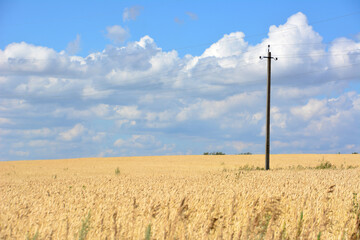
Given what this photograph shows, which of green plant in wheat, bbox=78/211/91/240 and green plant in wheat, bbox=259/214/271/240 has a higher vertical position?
green plant in wheat, bbox=78/211/91/240

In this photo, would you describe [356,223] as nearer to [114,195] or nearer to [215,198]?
[215,198]

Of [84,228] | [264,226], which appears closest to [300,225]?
[264,226]

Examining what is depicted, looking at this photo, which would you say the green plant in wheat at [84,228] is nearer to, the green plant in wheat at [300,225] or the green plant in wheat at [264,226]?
the green plant in wheat at [264,226]

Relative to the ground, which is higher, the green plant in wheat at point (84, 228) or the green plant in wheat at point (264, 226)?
the green plant in wheat at point (84, 228)

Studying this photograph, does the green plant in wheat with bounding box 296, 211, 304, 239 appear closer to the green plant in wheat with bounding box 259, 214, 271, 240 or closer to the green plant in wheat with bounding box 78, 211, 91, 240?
the green plant in wheat with bounding box 259, 214, 271, 240

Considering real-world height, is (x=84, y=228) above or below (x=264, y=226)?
above

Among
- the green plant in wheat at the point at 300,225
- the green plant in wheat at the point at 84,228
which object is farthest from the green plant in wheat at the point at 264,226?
the green plant in wheat at the point at 84,228

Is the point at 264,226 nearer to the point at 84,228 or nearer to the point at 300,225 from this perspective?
the point at 300,225

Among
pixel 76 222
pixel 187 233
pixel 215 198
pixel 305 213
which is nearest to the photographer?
pixel 187 233

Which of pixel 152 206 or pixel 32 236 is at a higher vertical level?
pixel 152 206

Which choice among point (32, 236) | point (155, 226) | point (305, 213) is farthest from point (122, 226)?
point (305, 213)

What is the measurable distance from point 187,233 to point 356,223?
11.7 feet

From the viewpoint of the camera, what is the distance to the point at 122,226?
5777 mm

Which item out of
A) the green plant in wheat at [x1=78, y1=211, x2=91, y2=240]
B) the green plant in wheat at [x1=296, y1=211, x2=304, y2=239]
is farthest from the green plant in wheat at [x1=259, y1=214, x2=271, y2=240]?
the green plant in wheat at [x1=78, y1=211, x2=91, y2=240]
